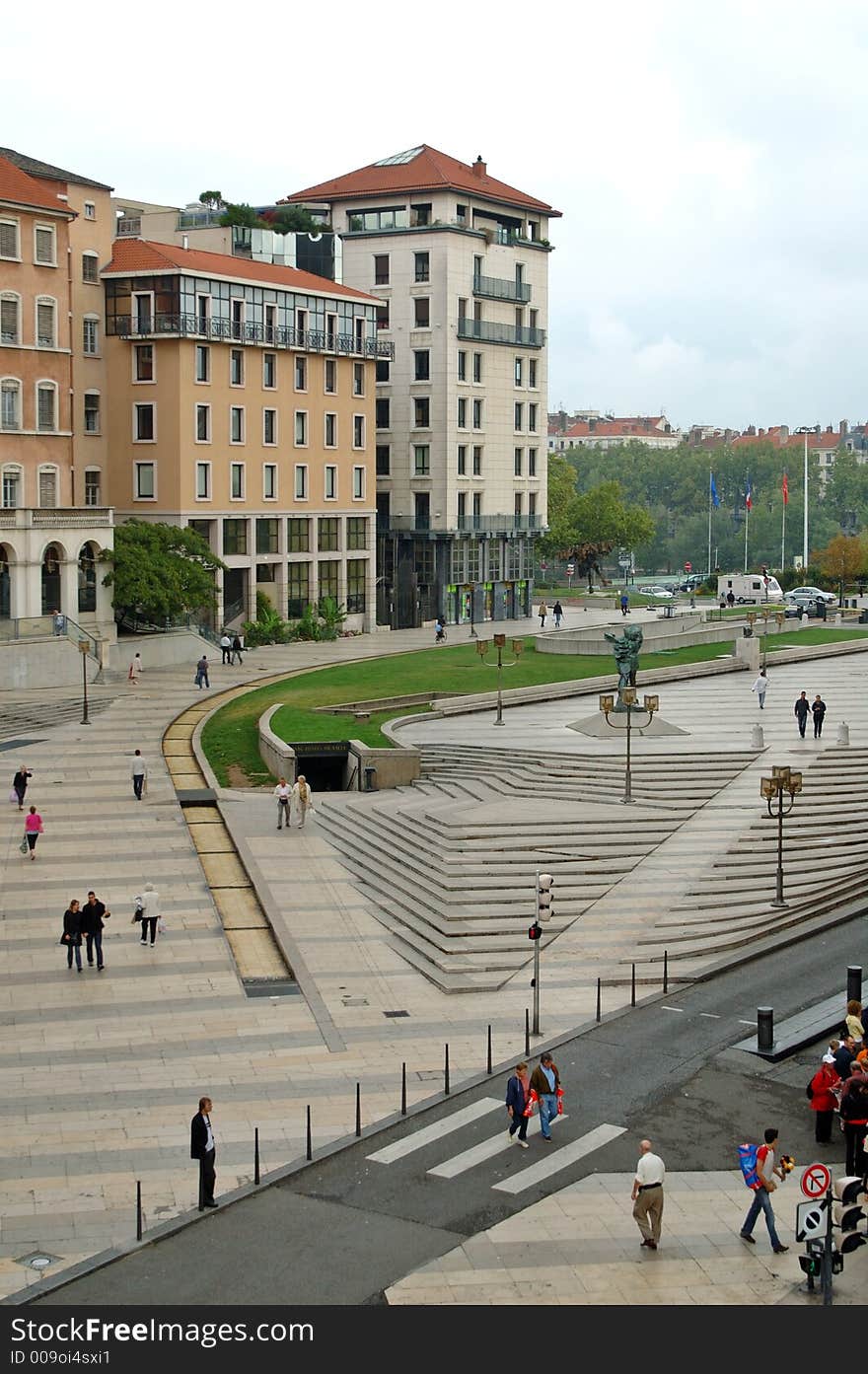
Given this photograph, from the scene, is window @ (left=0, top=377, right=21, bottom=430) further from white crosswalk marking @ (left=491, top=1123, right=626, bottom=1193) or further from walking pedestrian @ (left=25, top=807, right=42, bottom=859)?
white crosswalk marking @ (left=491, top=1123, right=626, bottom=1193)

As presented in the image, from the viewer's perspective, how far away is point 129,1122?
78.9 feet

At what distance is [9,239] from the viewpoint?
6881 cm

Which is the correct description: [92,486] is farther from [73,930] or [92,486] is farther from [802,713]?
[73,930]

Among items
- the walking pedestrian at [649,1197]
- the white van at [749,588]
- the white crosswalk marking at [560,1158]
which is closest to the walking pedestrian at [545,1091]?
the white crosswalk marking at [560,1158]

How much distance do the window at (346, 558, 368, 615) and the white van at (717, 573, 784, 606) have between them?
96.5 feet

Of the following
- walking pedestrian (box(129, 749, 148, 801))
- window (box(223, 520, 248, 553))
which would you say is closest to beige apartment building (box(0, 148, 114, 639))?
window (box(223, 520, 248, 553))

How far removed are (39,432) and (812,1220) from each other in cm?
5764

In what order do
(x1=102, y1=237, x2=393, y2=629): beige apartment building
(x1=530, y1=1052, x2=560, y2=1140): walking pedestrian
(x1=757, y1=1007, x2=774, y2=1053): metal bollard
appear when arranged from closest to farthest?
(x1=530, y1=1052, x2=560, y2=1140): walking pedestrian, (x1=757, y1=1007, x2=774, y2=1053): metal bollard, (x1=102, y1=237, x2=393, y2=629): beige apartment building

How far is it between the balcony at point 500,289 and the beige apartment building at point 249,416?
732 cm

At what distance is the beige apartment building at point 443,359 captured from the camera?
9300 centimetres

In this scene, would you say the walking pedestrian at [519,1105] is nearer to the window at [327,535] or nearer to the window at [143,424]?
the window at [143,424]

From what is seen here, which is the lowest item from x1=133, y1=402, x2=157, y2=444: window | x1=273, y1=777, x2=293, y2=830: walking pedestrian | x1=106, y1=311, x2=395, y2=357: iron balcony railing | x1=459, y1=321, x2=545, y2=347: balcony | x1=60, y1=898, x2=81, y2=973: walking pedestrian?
x1=60, y1=898, x2=81, y2=973: walking pedestrian

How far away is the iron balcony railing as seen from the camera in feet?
253
